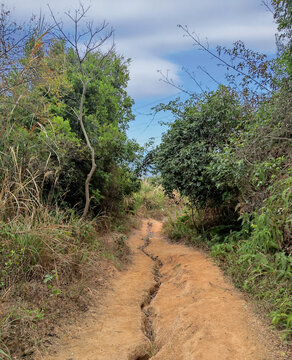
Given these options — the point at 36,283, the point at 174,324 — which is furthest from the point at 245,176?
the point at 36,283

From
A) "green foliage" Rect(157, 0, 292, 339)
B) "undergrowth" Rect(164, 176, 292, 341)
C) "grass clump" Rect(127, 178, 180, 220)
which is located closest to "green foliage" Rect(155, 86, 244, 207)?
"green foliage" Rect(157, 0, 292, 339)

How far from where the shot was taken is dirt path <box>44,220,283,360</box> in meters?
3.05

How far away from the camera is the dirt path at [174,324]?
305 centimetres

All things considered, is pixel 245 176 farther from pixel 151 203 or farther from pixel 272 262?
pixel 151 203

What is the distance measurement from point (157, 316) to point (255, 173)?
2.73 metres

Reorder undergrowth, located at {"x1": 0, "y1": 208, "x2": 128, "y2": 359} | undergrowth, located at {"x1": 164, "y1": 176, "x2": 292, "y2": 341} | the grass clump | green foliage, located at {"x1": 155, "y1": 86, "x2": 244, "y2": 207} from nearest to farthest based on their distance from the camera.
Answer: undergrowth, located at {"x1": 0, "y1": 208, "x2": 128, "y2": 359} < undergrowth, located at {"x1": 164, "y1": 176, "x2": 292, "y2": 341} < green foliage, located at {"x1": 155, "y1": 86, "x2": 244, "y2": 207} < the grass clump

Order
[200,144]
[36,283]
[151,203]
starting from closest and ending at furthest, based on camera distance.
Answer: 1. [36,283]
2. [200,144]
3. [151,203]

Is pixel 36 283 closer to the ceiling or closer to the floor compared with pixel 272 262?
closer to the floor

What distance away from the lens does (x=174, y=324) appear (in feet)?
12.2

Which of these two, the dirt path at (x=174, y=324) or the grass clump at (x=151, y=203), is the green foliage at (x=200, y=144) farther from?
the grass clump at (x=151, y=203)

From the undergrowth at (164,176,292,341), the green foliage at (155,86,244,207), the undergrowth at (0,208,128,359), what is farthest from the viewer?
the green foliage at (155,86,244,207)

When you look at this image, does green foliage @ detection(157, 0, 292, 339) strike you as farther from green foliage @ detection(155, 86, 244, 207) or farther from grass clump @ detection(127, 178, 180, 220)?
grass clump @ detection(127, 178, 180, 220)

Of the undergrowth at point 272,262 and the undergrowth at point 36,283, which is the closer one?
the undergrowth at point 36,283

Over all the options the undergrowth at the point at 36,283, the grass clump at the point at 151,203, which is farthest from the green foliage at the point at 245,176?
the grass clump at the point at 151,203
